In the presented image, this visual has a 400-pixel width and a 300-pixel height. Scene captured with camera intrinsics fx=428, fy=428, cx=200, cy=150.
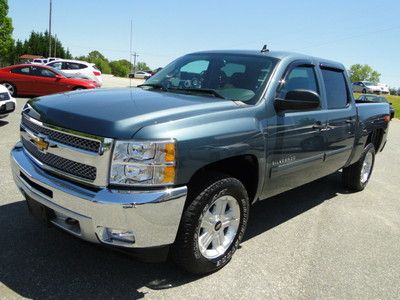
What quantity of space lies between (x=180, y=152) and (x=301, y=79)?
219 centimetres

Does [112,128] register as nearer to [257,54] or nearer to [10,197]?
[257,54]

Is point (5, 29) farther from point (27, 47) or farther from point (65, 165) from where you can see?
point (65, 165)

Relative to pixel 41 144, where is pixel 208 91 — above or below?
above

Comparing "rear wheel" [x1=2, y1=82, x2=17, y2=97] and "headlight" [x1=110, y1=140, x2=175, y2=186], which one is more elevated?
"headlight" [x1=110, y1=140, x2=175, y2=186]

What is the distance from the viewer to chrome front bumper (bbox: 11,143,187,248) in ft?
9.21

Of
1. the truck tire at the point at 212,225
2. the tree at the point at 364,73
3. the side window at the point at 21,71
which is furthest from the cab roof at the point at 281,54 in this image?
the tree at the point at 364,73

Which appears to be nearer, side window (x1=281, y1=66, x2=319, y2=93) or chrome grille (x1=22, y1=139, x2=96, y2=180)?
chrome grille (x1=22, y1=139, x2=96, y2=180)

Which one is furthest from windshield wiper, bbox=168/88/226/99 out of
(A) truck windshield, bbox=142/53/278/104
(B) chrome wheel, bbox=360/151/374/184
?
(B) chrome wheel, bbox=360/151/374/184

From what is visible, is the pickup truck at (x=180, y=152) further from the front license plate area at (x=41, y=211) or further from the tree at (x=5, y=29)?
the tree at (x=5, y=29)

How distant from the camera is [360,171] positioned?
6.54 metres

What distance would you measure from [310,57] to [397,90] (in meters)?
97.7

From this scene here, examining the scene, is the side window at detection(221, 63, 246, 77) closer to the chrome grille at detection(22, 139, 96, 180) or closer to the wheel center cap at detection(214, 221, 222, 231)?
the wheel center cap at detection(214, 221, 222, 231)

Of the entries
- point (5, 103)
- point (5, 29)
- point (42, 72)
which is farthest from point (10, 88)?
point (5, 29)

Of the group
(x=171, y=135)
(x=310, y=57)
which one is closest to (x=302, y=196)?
(x=310, y=57)
